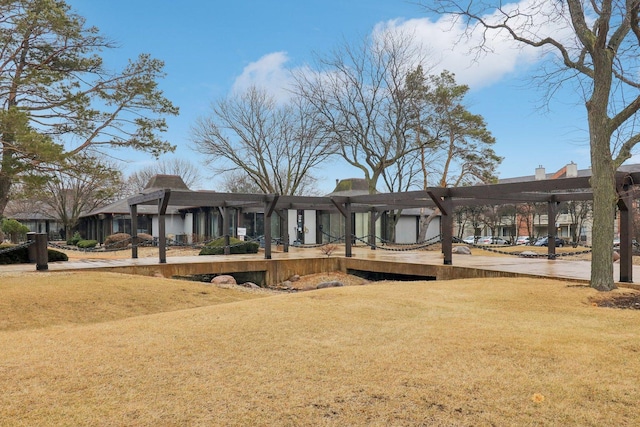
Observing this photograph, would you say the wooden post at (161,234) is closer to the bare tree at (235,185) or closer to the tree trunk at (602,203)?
the tree trunk at (602,203)

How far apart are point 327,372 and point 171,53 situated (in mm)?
15173

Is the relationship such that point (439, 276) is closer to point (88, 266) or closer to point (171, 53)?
point (88, 266)

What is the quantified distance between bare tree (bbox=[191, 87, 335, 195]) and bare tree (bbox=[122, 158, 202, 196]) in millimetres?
18779

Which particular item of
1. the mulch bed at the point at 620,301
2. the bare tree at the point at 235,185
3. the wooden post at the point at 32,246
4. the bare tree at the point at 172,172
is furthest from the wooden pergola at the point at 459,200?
the bare tree at the point at 172,172

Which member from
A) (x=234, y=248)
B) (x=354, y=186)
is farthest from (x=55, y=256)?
(x=354, y=186)

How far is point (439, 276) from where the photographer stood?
1273cm

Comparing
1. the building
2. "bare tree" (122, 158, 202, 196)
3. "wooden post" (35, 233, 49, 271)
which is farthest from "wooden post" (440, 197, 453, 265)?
"bare tree" (122, 158, 202, 196)

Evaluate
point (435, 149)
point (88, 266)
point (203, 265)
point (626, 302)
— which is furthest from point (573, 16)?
point (435, 149)

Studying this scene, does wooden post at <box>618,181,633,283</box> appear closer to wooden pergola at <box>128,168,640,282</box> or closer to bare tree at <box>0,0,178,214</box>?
wooden pergola at <box>128,168,640,282</box>

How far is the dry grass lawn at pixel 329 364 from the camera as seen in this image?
3.12 meters

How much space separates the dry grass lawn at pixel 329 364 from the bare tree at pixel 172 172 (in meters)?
40.1

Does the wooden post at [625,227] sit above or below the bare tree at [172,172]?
below

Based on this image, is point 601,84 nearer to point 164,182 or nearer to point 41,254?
point 41,254

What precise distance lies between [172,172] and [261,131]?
21115 millimetres
